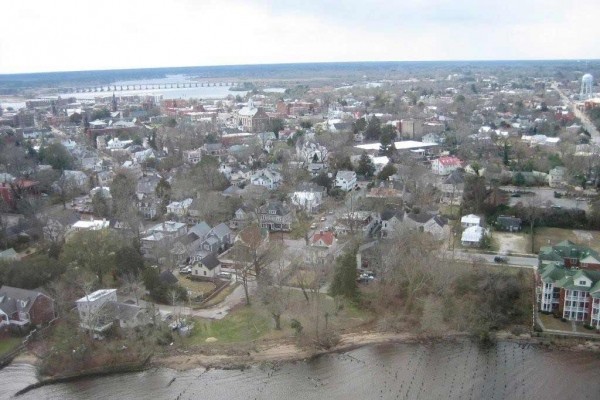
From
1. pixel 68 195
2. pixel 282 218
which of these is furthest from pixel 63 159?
pixel 282 218

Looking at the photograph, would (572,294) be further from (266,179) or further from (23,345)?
(266,179)

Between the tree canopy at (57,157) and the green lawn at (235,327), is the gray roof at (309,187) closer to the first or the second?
the green lawn at (235,327)

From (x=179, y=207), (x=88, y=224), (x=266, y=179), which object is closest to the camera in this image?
(x=88, y=224)

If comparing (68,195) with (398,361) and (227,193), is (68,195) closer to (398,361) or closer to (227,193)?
(227,193)

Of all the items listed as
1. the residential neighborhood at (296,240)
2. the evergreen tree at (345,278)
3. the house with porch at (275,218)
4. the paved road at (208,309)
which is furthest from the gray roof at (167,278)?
the house with porch at (275,218)

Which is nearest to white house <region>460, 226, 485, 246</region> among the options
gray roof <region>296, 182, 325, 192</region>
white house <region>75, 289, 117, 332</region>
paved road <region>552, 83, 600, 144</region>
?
gray roof <region>296, 182, 325, 192</region>

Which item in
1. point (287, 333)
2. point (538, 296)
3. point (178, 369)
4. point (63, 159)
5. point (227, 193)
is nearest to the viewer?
point (178, 369)

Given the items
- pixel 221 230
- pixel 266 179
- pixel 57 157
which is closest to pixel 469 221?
pixel 221 230
